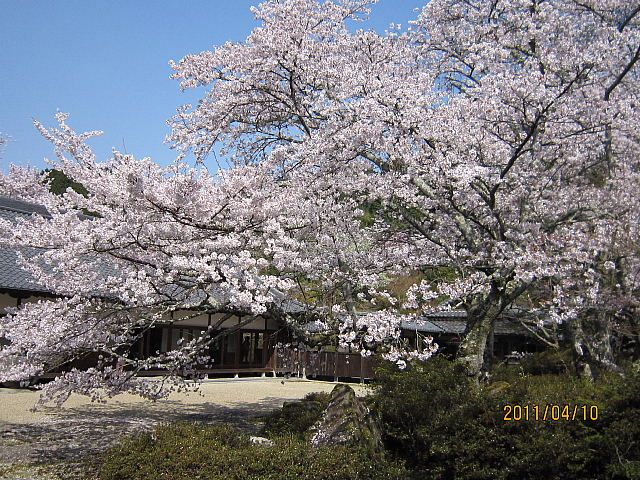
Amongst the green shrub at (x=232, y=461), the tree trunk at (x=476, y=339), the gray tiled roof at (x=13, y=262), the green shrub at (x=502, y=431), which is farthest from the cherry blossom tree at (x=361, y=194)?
the gray tiled roof at (x=13, y=262)

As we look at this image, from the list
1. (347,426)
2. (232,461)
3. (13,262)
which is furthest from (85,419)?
(347,426)

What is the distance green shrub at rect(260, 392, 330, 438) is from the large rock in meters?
1.43

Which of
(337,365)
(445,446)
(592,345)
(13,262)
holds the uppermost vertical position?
(13,262)

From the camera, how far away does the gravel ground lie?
735 cm

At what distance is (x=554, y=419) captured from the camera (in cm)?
552

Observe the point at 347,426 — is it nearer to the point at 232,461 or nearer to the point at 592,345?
the point at 232,461

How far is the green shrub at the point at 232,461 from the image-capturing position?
202 inches

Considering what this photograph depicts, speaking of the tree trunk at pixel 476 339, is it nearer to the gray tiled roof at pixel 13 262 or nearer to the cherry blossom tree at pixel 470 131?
the cherry blossom tree at pixel 470 131

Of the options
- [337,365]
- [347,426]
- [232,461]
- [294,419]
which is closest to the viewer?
[232,461]

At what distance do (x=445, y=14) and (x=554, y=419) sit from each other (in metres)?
9.02

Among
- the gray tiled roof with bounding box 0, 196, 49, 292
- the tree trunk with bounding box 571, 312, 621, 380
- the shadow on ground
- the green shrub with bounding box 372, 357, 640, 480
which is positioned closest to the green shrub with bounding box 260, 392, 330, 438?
the shadow on ground

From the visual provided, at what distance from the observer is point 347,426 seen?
6.04m

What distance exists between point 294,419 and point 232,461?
154 inches

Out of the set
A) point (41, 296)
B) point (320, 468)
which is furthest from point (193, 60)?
point (41, 296)
